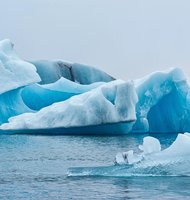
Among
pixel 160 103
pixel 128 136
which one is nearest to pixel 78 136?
pixel 128 136

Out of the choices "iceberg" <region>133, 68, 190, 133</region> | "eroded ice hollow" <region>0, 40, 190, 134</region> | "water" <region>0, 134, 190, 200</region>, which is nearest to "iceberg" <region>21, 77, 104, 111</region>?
"eroded ice hollow" <region>0, 40, 190, 134</region>

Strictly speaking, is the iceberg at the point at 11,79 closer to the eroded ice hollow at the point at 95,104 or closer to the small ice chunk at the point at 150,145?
the eroded ice hollow at the point at 95,104

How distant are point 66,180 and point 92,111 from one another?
36.8 ft

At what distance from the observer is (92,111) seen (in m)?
22.5

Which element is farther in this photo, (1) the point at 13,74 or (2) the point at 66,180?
(1) the point at 13,74

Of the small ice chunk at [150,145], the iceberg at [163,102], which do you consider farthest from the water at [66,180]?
the iceberg at [163,102]

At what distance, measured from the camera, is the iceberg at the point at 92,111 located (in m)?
22.5

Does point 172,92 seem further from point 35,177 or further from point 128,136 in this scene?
point 35,177

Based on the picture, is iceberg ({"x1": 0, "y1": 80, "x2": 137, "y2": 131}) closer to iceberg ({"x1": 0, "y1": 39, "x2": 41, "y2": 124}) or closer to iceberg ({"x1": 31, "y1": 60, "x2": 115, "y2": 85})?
iceberg ({"x1": 0, "y1": 39, "x2": 41, "y2": 124})

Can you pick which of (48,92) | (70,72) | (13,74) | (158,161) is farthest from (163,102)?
(158,161)

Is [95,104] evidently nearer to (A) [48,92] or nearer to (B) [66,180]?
(A) [48,92]

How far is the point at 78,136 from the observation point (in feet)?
81.7

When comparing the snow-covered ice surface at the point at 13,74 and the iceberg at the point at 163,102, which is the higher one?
the snow-covered ice surface at the point at 13,74

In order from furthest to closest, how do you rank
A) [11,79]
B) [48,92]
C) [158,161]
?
[48,92]
[11,79]
[158,161]
